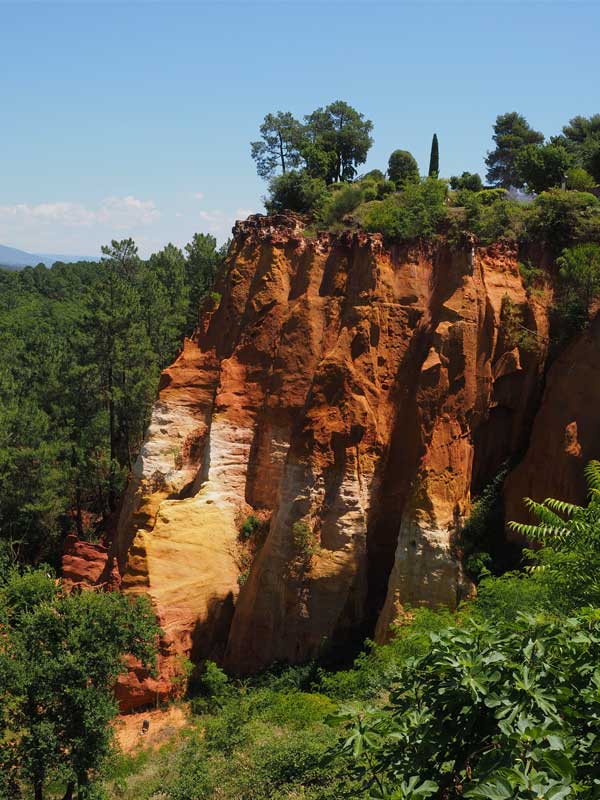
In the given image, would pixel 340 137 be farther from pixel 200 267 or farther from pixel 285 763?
pixel 285 763

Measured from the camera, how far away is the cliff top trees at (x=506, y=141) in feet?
157

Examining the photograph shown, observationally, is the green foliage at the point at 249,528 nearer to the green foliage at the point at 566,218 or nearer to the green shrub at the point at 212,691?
the green shrub at the point at 212,691

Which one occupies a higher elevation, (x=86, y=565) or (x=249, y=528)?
(x=249, y=528)

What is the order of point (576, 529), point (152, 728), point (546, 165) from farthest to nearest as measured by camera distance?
point (546, 165)
point (152, 728)
point (576, 529)

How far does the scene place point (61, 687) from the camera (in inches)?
589

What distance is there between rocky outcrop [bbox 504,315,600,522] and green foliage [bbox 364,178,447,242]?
5.85 meters

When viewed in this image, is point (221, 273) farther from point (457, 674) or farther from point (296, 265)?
point (457, 674)

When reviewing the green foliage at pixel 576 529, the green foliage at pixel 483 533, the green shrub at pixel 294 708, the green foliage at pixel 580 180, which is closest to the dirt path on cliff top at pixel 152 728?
the green shrub at pixel 294 708

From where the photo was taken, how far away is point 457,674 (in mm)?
6562

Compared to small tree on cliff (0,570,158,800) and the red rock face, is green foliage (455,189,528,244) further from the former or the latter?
the red rock face

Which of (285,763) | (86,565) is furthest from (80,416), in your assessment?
(285,763)

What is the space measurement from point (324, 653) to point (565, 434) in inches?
334

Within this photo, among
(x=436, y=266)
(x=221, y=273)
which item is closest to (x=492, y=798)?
(x=436, y=266)

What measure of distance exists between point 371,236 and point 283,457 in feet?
24.4
